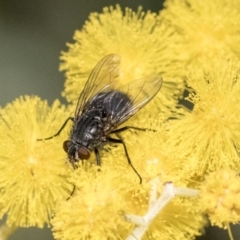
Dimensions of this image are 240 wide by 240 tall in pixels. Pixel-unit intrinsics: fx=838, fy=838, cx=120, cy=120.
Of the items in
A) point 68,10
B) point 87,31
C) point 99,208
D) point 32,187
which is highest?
point 68,10

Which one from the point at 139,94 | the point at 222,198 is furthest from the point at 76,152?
the point at 222,198

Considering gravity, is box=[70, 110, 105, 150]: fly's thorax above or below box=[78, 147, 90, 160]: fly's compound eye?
above

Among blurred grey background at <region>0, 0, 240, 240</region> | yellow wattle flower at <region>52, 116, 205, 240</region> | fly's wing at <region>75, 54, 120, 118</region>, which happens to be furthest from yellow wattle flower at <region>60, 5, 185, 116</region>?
blurred grey background at <region>0, 0, 240, 240</region>

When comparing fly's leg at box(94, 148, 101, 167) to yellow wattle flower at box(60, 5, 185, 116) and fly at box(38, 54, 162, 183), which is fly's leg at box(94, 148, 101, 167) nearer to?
fly at box(38, 54, 162, 183)

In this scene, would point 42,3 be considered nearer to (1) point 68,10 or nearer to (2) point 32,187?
(1) point 68,10

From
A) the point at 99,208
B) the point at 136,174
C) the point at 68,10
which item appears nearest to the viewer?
the point at 99,208

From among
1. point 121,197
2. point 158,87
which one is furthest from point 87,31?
point 121,197

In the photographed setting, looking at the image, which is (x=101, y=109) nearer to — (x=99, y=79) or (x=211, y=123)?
(x=99, y=79)
